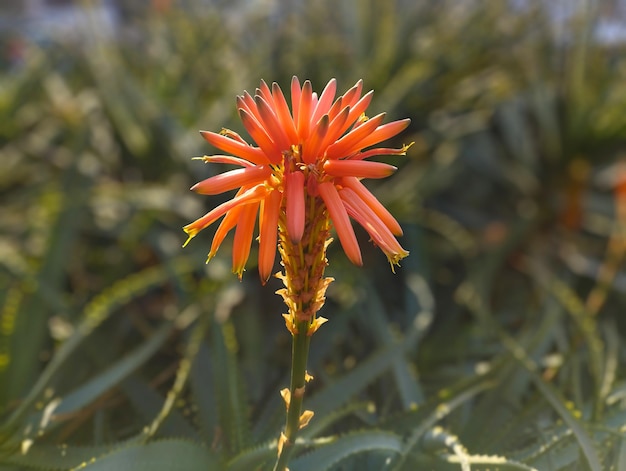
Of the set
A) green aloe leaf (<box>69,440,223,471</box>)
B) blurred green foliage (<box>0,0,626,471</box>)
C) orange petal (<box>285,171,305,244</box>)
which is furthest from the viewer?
blurred green foliage (<box>0,0,626,471</box>)

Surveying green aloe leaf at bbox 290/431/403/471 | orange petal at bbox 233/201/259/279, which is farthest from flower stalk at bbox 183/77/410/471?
green aloe leaf at bbox 290/431/403/471

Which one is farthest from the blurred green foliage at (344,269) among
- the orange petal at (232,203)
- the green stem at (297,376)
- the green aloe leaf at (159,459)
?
the orange petal at (232,203)

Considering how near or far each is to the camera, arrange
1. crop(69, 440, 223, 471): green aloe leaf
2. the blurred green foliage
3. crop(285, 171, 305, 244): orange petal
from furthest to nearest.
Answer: the blurred green foliage, crop(69, 440, 223, 471): green aloe leaf, crop(285, 171, 305, 244): orange petal

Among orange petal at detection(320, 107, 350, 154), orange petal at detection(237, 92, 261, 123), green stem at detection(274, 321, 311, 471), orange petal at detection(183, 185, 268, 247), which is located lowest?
green stem at detection(274, 321, 311, 471)

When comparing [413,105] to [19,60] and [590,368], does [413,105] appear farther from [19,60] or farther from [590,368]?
[19,60]

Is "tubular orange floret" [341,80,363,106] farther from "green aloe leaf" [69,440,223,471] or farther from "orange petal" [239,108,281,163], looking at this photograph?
"green aloe leaf" [69,440,223,471]

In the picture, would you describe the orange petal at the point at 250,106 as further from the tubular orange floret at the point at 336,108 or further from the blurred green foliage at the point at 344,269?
the blurred green foliage at the point at 344,269

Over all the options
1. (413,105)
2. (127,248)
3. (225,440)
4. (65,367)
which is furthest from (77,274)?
(413,105)
